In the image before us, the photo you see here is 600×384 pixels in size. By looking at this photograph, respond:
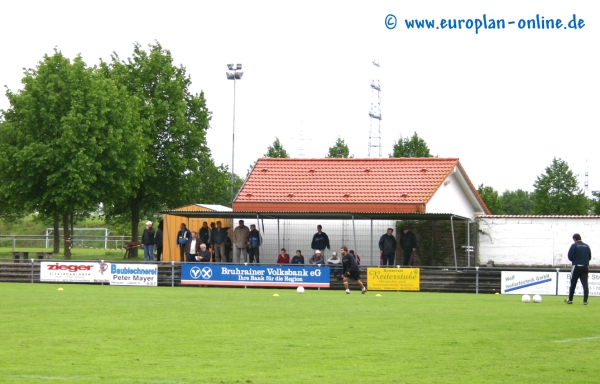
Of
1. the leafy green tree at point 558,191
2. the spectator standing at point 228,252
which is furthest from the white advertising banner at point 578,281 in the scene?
the leafy green tree at point 558,191

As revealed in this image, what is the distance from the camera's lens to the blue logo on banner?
108ft

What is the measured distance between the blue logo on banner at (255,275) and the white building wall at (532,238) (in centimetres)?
1104

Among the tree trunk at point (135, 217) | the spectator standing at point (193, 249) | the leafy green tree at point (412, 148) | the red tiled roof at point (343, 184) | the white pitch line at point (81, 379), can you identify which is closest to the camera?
the white pitch line at point (81, 379)

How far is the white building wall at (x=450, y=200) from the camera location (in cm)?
4200

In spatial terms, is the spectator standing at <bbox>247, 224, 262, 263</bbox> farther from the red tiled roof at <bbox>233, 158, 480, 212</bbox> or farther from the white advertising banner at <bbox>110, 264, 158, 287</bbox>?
the red tiled roof at <bbox>233, 158, 480, 212</bbox>

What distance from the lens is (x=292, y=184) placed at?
1714 inches

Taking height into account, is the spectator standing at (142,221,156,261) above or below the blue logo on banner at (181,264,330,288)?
above

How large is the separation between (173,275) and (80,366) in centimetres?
2305

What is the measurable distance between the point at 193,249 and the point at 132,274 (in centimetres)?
258

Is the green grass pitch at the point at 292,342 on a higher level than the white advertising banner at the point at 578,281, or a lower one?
lower

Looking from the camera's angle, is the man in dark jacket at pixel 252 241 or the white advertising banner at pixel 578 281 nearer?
the white advertising banner at pixel 578 281

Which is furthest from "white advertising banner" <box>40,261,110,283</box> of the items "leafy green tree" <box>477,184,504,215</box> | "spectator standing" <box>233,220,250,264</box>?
"leafy green tree" <box>477,184,504,215</box>

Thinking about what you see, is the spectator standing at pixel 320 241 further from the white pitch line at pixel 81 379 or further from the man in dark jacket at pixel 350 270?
the white pitch line at pixel 81 379

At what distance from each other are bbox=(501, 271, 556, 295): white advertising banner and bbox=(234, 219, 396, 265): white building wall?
7.45m
